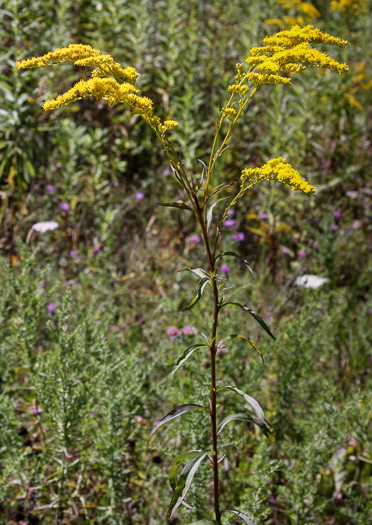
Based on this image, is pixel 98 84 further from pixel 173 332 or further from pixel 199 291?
pixel 173 332

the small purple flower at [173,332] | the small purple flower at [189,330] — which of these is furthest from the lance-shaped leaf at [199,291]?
the small purple flower at [173,332]

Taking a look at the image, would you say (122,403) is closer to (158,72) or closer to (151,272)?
(151,272)

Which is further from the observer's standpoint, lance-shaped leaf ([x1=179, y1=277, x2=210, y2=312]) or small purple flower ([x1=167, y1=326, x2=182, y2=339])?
small purple flower ([x1=167, y1=326, x2=182, y2=339])

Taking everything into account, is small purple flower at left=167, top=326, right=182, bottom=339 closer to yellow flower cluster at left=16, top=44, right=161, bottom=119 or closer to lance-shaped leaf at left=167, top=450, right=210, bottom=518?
lance-shaped leaf at left=167, top=450, right=210, bottom=518

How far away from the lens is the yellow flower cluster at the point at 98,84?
116 centimetres

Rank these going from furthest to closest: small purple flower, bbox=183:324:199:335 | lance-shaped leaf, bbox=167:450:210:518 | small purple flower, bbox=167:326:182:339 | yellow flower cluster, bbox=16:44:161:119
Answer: small purple flower, bbox=167:326:182:339 < small purple flower, bbox=183:324:199:335 < lance-shaped leaf, bbox=167:450:210:518 < yellow flower cluster, bbox=16:44:161:119

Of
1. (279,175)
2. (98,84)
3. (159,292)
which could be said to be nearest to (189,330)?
(159,292)

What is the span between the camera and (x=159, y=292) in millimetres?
3533

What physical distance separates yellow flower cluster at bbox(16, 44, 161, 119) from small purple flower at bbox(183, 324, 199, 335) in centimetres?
133

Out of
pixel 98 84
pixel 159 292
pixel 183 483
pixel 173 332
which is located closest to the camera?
pixel 98 84

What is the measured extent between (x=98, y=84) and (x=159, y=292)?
245 cm

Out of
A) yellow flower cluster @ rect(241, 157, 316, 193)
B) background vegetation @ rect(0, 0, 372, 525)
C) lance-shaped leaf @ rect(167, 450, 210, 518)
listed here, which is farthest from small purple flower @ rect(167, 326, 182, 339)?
yellow flower cluster @ rect(241, 157, 316, 193)

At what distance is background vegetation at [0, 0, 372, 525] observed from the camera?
6.67 feet

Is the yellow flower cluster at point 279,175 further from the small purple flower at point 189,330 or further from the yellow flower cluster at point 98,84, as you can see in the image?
the small purple flower at point 189,330
